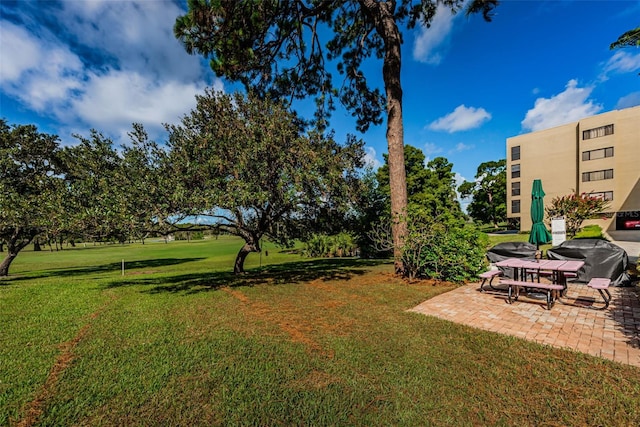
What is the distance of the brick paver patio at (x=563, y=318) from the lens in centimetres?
393

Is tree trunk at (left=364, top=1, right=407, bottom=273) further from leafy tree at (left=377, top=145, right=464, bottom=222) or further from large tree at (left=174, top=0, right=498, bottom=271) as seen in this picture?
leafy tree at (left=377, top=145, right=464, bottom=222)

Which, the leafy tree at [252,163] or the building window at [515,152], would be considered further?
the building window at [515,152]

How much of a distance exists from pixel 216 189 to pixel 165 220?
1764 millimetres

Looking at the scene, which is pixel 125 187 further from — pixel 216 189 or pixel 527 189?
pixel 527 189

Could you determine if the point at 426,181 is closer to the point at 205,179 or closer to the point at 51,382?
the point at 205,179

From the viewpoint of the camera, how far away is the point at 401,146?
33.7ft

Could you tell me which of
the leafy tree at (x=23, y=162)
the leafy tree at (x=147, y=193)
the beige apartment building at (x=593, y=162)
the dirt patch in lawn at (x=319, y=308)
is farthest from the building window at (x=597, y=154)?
the leafy tree at (x=23, y=162)

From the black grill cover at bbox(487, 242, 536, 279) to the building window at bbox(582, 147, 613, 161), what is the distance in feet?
98.5

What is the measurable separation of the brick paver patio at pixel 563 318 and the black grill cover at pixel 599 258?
0.48 m

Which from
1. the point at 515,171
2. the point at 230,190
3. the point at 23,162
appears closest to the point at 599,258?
the point at 230,190

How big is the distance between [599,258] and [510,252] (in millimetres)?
2178

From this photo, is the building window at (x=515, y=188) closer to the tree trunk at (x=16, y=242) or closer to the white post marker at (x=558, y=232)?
the white post marker at (x=558, y=232)

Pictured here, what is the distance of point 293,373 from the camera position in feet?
10.8

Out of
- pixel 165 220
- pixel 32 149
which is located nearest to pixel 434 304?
pixel 165 220
